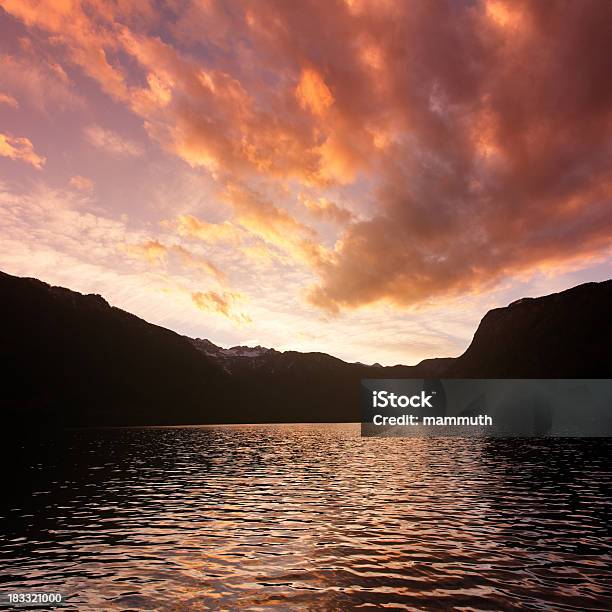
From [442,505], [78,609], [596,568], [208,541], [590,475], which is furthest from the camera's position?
[590,475]

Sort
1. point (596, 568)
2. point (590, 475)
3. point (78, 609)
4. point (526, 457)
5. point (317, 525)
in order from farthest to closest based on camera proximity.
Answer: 1. point (526, 457)
2. point (590, 475)
3. point (317, 525)
4. point (596, 568)
5. point (78, 609)

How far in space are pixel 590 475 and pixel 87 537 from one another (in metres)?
47.7

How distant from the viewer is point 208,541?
933 inches

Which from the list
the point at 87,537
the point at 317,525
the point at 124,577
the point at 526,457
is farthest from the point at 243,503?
the point at 526,457

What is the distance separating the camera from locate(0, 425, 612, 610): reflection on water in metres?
16.4

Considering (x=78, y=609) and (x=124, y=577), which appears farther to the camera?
(x=124, y=577)

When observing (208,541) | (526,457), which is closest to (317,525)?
(208,541)

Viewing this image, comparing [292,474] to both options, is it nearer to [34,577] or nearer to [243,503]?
[243,503]

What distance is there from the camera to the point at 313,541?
23391mm

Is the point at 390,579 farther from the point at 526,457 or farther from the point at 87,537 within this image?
the point at 526,457

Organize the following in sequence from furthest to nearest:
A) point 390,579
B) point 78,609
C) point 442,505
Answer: point 442,505 < point 390,579 < point 78,609

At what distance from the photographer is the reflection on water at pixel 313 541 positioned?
16.4 m

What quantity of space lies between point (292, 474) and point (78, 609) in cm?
3743

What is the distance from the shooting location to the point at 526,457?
7038cm
